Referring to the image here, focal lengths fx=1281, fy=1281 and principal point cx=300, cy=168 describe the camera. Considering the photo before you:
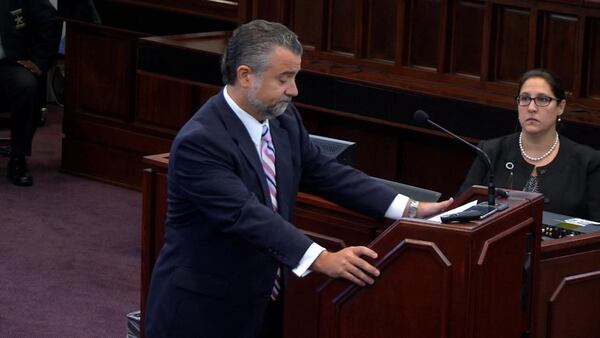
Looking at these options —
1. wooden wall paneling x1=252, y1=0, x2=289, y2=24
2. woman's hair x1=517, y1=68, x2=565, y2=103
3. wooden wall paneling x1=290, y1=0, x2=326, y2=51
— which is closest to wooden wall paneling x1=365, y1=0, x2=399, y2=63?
wooden wall paneling x1=290, y1=0, x2=326, y2=51

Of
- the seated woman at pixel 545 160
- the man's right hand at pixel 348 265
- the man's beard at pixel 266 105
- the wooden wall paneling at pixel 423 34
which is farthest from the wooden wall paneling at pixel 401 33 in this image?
the man's right hand at pixel 348 265

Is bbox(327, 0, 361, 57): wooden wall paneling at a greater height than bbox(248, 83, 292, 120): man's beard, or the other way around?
bbox(327, 0, 361, 57): wooden wall paneling

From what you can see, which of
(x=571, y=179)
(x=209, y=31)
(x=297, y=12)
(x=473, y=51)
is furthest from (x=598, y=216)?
(x=209, y=31)

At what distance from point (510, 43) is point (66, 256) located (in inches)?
95.8

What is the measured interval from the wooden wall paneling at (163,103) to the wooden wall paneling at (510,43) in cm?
221

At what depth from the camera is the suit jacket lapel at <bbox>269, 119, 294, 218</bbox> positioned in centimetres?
330

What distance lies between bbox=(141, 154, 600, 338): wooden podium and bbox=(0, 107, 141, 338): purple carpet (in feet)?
7.02

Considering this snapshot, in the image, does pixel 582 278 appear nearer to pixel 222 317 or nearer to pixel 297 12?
pixel 222 317

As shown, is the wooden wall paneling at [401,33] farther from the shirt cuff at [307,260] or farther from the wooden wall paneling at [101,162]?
the shirt cuff at [307,260]

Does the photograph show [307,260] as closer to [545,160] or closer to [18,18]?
[545,160]

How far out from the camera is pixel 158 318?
3.33 m

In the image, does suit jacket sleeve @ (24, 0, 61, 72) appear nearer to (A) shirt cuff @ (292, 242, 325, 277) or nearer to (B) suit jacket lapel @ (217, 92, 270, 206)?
(B) suit jacket lapel @ (217, 92, 270, 206)

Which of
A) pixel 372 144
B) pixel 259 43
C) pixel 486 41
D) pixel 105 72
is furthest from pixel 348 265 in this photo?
pixel 105 72

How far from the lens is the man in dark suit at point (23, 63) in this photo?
304 inches
